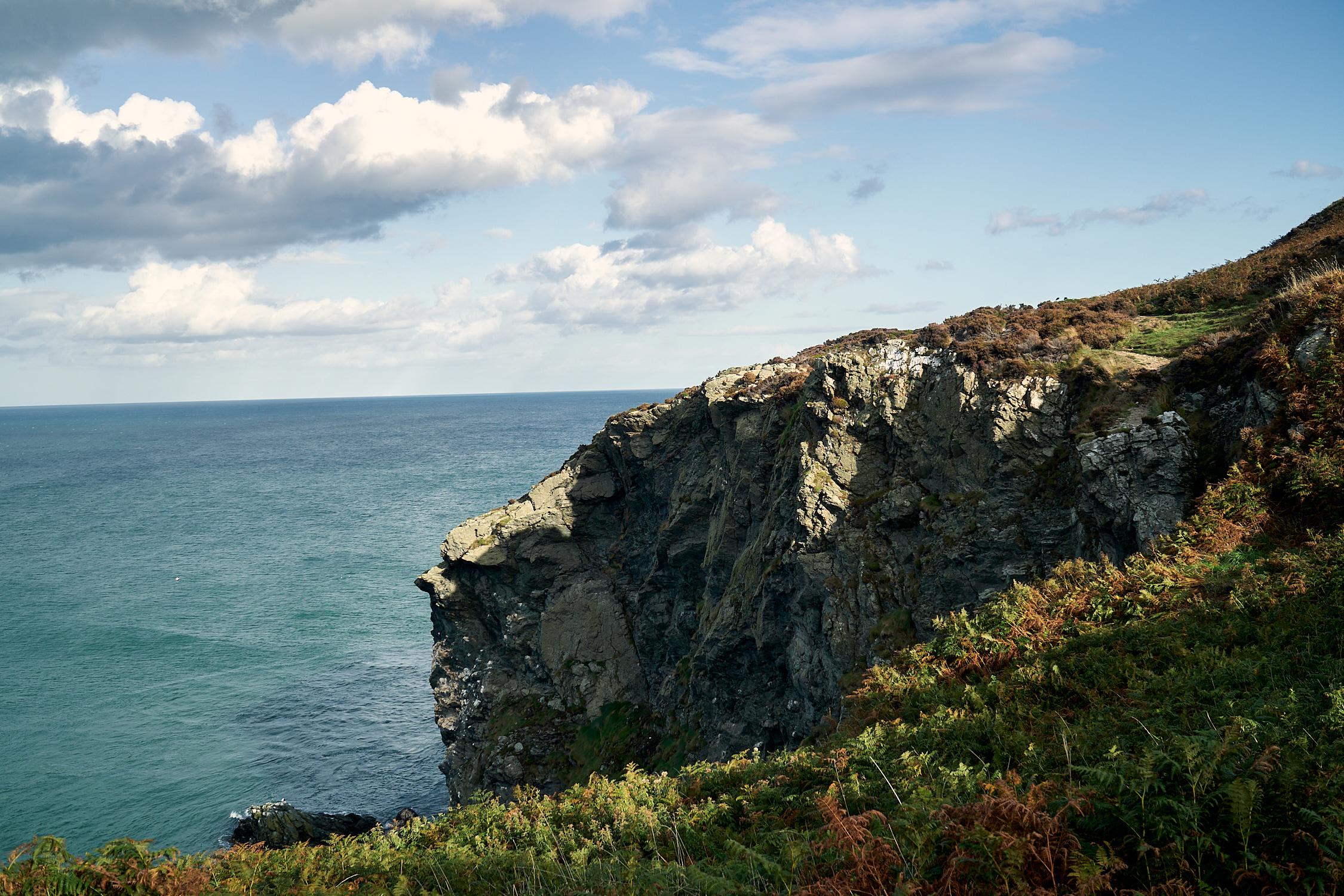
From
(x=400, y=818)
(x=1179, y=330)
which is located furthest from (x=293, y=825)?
(x=1179, y=330)

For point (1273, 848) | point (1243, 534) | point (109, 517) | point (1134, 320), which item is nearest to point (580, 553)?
point (1134, 320)

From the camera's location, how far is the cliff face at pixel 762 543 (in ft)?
73.7

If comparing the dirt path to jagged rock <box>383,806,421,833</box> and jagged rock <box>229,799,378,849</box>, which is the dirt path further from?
jagged rock <box>229,799,378,849</box>

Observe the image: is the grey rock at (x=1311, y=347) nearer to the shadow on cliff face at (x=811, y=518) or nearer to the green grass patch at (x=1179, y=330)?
the shadow on cliff face at (x=811, y=518)

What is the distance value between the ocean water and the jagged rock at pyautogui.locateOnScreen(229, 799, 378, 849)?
1985mm

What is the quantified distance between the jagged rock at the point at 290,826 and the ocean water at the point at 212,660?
1.98 metres

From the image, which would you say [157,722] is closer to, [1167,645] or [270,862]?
[270,862]

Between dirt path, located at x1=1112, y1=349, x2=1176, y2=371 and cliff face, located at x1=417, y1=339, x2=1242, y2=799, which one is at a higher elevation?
dirt path, located at x1=1112, y1=349, x2=1176, y2=371

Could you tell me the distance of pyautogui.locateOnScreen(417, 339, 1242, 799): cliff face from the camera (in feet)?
73.7

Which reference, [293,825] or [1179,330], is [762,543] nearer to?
[1179,330]

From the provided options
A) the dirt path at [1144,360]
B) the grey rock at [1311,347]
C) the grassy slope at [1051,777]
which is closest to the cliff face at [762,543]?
the grey rock at [1311,347]

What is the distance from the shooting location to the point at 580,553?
4147cm

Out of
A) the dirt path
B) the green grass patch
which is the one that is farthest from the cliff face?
the green grass patch

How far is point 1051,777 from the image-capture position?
9.19 meters
